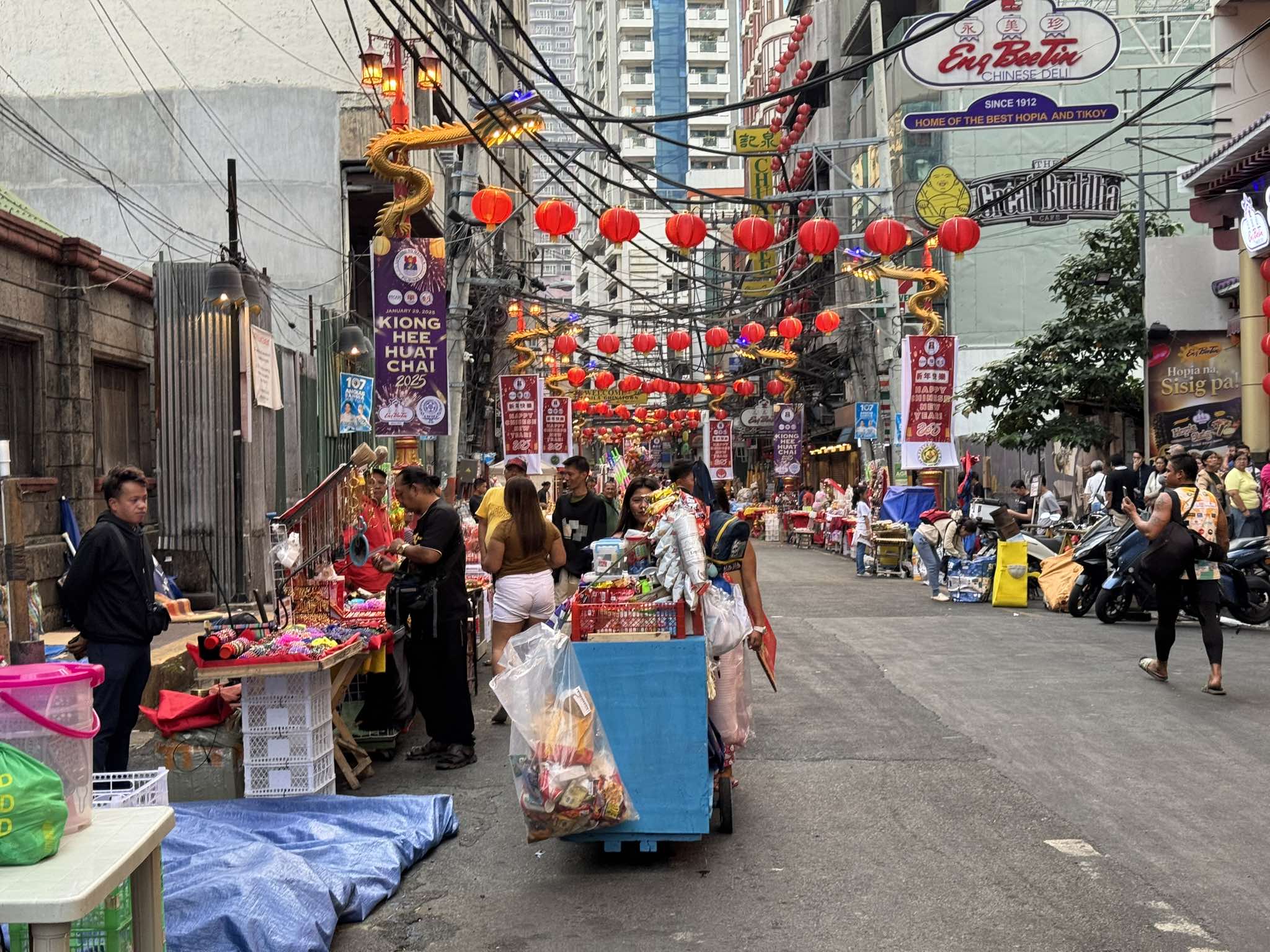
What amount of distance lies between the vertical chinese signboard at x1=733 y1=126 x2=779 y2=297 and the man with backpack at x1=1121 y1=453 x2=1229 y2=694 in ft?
79.9

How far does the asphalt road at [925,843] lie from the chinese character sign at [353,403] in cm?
1096

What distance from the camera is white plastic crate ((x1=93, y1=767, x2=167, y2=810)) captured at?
12.8 ft

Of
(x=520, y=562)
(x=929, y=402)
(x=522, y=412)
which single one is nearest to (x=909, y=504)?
(x=929, y=402)

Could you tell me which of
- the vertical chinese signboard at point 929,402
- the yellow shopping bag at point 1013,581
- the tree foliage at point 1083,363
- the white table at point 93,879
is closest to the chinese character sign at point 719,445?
the tree foliage at point 1083,363

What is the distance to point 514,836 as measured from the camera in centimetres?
679

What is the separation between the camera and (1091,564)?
16.3 meters

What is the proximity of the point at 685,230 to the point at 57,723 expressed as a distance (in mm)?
14462

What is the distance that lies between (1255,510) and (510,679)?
15.1 meters

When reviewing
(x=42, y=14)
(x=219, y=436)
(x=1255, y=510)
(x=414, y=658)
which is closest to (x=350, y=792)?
(x=414, y=658)

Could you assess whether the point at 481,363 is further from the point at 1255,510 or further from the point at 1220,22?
the point at 1255,510

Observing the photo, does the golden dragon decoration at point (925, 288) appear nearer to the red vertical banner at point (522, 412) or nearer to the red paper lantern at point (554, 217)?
the red vertical banner at point (522, 412)

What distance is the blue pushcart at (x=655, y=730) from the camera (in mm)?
6066

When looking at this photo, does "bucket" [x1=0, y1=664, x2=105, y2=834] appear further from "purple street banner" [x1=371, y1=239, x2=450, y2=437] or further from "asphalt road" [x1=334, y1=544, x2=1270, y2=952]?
"purple street banner" [x1=371, y1=239, x2=450, y2=437]

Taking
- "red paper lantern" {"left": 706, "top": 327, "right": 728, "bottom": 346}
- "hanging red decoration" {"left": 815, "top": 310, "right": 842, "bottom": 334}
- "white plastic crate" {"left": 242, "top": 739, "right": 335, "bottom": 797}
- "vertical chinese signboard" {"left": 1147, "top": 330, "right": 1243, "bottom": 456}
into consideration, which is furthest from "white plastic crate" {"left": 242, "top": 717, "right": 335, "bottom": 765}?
"red paper lantern" {"left": 706, "top": 327, "right": 728, "bottom": 346}
